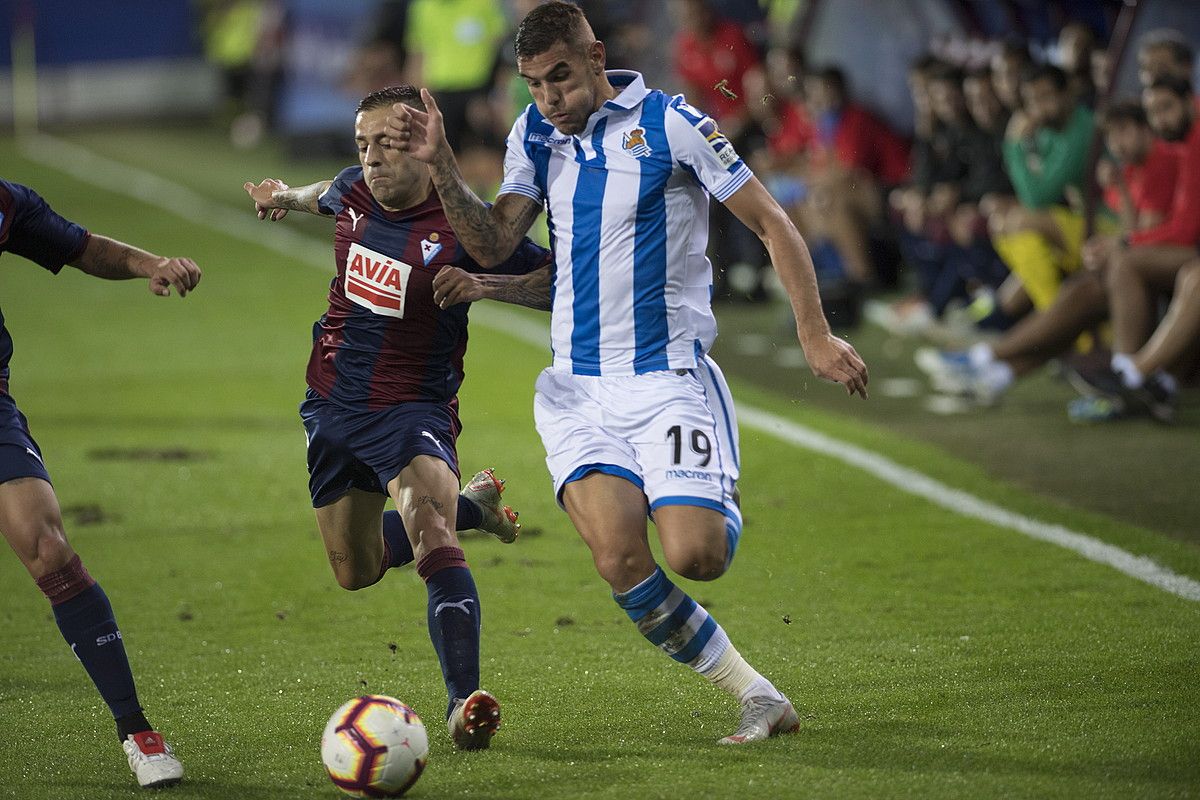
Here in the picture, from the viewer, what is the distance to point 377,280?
5293 mm

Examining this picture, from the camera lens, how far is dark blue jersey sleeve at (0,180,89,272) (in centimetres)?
494

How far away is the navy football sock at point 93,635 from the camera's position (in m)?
4.62

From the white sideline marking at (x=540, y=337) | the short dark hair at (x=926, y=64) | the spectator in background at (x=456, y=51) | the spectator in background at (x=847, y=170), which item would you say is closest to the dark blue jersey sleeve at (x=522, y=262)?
the white sideline marking at (x=540, y=337)

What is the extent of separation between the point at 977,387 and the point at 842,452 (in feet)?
5.09

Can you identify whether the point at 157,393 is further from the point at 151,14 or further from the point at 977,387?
the point at 151,14

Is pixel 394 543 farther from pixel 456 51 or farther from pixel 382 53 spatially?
pixel 382 53

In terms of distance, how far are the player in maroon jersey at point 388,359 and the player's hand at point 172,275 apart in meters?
0.47

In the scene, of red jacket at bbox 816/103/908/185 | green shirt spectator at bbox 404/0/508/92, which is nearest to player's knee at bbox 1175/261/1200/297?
red jacket at bbox 816/103/908/185

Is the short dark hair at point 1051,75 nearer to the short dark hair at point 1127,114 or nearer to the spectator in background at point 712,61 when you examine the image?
the short dark hair at point 1127,114

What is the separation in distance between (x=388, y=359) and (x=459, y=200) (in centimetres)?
66

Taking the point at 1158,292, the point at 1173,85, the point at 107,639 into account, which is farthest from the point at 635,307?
the point at 1158,292

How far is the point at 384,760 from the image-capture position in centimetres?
426

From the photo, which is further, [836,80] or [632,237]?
[836,80]

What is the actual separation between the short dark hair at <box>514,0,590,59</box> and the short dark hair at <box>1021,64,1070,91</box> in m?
6.39
